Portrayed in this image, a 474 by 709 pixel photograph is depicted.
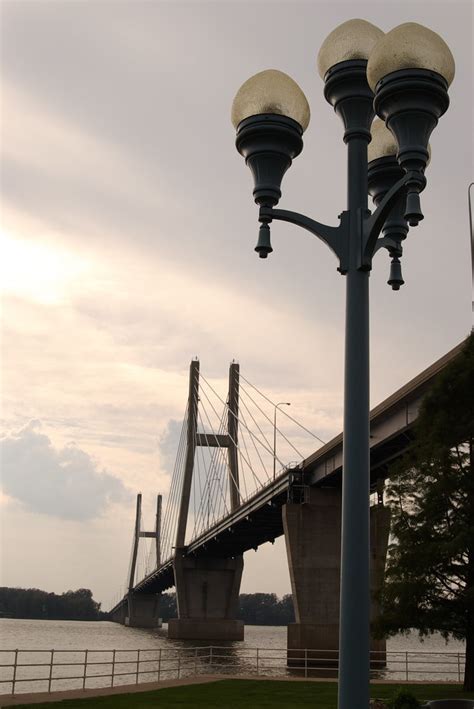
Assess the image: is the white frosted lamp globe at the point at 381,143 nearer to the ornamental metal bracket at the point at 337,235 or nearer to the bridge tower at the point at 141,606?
the ornamental metal bracket at the point at 337,235

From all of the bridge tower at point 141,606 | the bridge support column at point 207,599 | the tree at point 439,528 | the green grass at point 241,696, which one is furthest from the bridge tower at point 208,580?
the bridge tower at point 141,606

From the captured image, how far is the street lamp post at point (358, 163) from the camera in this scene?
711cm

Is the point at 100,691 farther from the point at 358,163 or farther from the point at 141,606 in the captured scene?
the point at 141,606

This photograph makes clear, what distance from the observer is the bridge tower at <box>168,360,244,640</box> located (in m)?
85.6

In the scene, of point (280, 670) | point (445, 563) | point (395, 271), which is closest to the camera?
point (395, 271)

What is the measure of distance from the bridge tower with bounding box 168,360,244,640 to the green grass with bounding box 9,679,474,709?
5691 cm

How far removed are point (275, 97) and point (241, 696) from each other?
18.0 meters

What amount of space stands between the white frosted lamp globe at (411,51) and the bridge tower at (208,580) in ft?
253

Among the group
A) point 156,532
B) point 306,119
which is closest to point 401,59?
point 306,119

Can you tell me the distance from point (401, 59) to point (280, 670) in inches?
1352

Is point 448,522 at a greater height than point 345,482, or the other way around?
point 448,522

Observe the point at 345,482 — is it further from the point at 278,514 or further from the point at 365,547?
the point at 278,514

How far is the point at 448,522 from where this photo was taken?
24.4 meters

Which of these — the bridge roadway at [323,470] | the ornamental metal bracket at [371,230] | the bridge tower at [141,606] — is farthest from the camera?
the bridge tower at [141,606]
